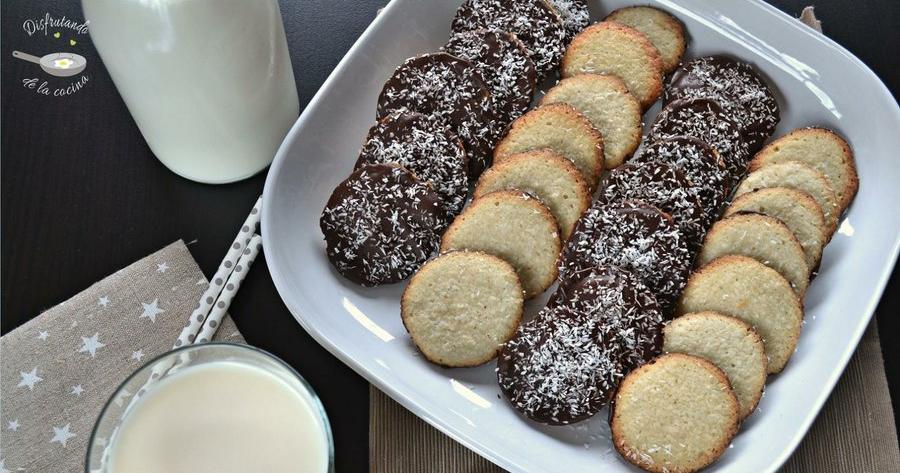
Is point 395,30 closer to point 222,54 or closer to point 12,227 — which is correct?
point 222,54

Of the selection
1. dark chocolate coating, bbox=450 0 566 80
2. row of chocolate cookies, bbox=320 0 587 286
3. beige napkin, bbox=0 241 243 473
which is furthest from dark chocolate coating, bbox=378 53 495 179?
beige napkin, bbox=0 241 243 473

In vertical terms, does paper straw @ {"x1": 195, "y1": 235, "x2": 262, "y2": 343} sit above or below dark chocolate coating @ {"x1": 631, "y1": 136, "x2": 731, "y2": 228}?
below

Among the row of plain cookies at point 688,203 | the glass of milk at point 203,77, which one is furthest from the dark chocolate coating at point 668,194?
the glass of milk at point 203,77

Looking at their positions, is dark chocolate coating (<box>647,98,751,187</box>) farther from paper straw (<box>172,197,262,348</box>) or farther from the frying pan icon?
the frying pan icon

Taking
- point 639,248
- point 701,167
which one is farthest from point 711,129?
point 639,248

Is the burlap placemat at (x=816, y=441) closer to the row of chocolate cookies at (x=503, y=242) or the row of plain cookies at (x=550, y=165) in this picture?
the row of chocolate cookies at (x=503, y=242)

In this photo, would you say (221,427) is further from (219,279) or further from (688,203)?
(688,203)

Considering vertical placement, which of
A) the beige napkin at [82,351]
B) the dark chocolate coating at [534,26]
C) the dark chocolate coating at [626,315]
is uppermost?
the dark chocolate coating at [534,26]
